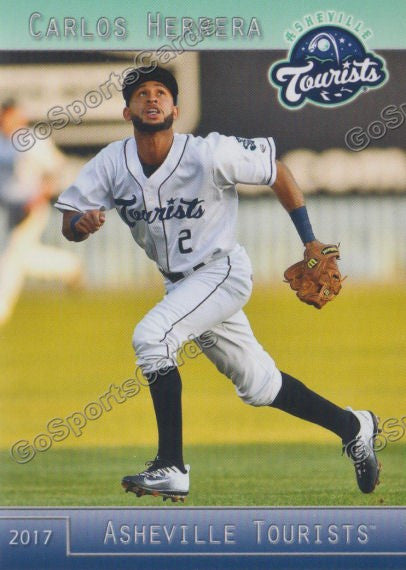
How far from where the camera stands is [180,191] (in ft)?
22.8

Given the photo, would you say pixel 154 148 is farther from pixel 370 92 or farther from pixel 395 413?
pixel 395 413

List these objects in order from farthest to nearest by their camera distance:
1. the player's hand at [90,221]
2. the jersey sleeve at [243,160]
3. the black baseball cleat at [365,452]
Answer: the black baseball cleat at [365,452] < the jersey sleeve at [243,160] < the player's hand at [90,221]

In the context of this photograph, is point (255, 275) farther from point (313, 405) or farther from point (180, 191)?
point (313, 405)

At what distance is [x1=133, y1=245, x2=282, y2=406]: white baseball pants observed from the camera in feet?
22.3

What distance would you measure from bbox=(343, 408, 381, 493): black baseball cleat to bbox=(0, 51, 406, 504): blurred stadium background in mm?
69

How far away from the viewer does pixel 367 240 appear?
6.99m

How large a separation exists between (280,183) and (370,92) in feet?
1.59

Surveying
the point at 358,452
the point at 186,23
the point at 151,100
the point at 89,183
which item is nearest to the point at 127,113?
the point at 151,100

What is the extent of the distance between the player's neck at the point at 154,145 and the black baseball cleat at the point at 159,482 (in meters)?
1.16

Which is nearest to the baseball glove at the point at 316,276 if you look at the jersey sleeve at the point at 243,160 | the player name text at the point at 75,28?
the jersey sleeve at the point at 243,160

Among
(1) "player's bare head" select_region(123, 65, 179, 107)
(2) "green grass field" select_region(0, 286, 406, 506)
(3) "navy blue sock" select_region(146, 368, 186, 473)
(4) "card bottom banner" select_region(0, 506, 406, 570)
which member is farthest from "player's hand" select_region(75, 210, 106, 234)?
(4) "card bottom banner" select_region(0, 506, 406, 570)

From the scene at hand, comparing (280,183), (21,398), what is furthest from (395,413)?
(21,398)

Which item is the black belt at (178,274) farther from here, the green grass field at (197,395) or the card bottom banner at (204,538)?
the card bottom banner at (204,538)

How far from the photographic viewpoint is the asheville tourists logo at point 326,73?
6891 millimetres
